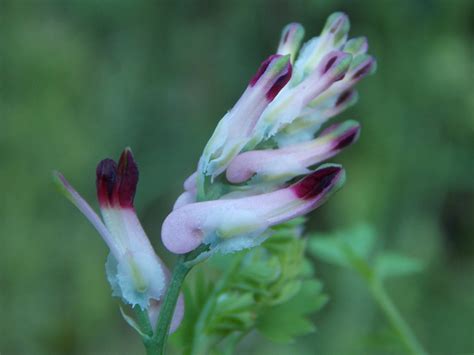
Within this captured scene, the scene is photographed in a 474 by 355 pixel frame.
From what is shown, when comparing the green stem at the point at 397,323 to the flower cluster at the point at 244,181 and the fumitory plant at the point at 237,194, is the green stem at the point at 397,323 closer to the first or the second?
the fumitory plant at the point at 237,194

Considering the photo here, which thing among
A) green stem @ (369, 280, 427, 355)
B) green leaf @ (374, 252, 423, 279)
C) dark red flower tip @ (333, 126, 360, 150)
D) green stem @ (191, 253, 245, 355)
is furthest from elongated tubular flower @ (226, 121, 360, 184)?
green leaf @ (374, 252, 423, 279)

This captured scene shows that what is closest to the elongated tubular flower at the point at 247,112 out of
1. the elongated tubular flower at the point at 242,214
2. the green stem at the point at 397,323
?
the elongated tubular flower at the point at 242,214

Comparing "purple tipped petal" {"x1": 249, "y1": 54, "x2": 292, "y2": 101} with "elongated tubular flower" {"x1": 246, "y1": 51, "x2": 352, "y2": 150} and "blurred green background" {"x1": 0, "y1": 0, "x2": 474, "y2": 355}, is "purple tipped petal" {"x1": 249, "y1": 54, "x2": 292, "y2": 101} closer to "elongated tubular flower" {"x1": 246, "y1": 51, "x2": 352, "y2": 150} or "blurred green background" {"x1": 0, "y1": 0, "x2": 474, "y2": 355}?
"elongated tubular flower" {"x1": 246, "y1": 51, "x2": 352, "y2": 150}

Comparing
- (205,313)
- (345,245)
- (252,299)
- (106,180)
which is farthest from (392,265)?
(106,180)

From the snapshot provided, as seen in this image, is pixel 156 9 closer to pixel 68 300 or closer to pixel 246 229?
pixel 68 300

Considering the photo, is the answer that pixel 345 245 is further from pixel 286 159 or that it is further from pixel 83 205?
pixel 83 205

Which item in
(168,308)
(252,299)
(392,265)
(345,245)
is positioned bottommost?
(392,265)
